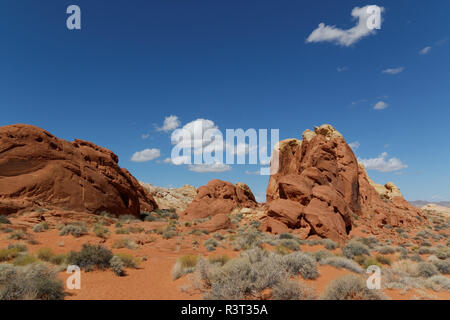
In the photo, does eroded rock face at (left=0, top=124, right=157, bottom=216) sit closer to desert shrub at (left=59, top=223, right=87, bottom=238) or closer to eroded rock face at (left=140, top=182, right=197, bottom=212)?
desert shrub at (left=59, top=223, right=87, bottom=238)

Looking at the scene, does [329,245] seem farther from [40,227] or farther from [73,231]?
[40,227]

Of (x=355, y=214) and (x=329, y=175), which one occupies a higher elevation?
(x=329, y=175)

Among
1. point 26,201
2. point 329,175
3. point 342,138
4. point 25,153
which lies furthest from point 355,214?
point 25,153

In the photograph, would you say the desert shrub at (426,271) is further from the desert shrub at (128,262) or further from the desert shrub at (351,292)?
the desert shrub at (128,262)

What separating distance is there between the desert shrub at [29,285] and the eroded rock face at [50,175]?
1493cm

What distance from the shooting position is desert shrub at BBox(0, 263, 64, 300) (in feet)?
16.1

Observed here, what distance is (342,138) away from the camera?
95.3ft

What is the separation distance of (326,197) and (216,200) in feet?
60.8

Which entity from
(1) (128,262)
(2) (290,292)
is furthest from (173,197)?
(2) (290,292)

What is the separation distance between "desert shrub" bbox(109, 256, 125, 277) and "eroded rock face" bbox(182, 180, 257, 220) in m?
22.1

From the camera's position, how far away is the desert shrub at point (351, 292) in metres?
5.02

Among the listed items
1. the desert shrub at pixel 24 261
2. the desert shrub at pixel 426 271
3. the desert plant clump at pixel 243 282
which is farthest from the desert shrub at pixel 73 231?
the desert shrub at pixel 426 271
